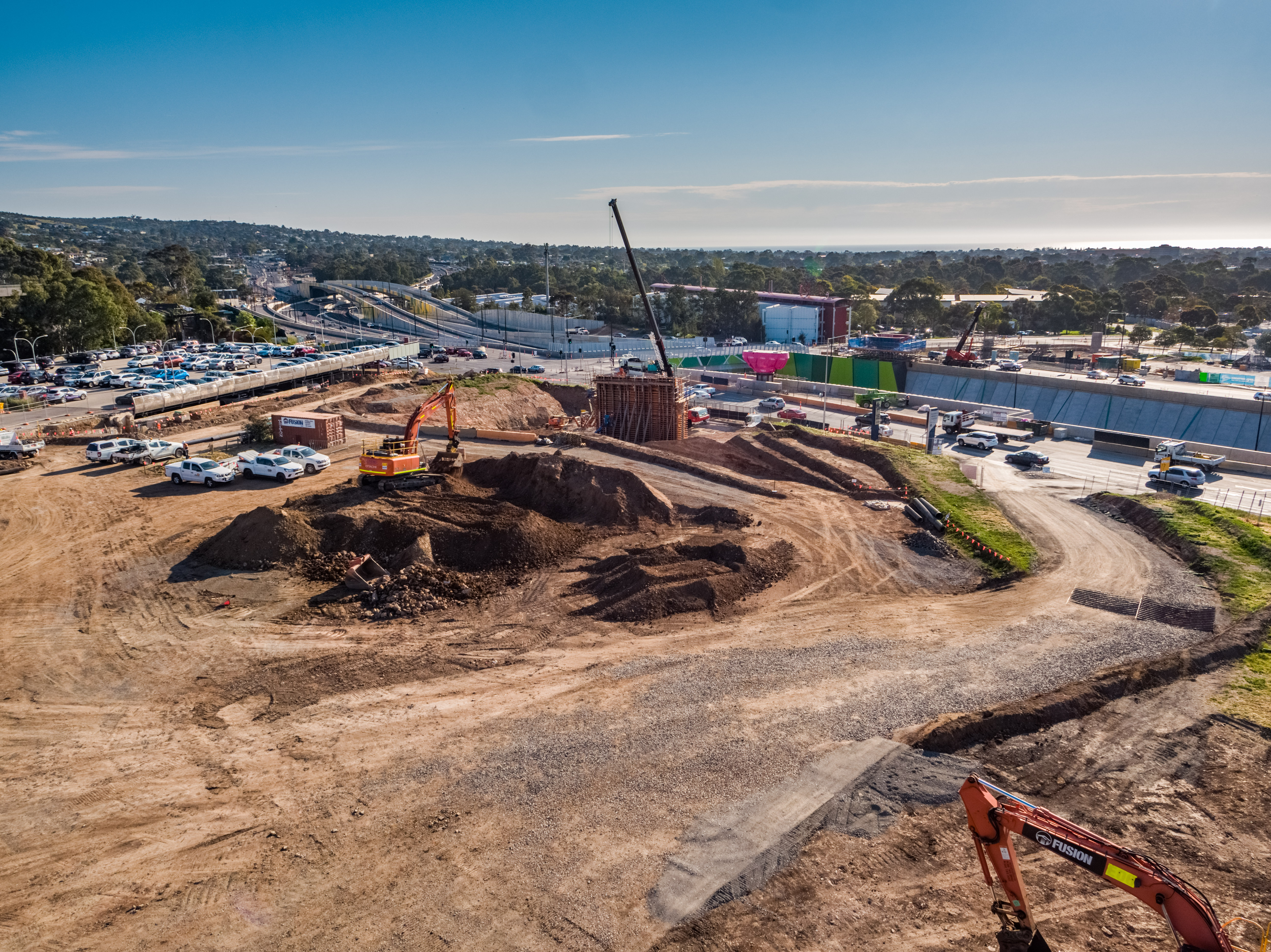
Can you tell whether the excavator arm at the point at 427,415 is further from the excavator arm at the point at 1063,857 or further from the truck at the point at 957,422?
the truck at the point at 957,422

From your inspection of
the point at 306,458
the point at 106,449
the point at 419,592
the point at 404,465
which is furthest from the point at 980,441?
the point at 106,449

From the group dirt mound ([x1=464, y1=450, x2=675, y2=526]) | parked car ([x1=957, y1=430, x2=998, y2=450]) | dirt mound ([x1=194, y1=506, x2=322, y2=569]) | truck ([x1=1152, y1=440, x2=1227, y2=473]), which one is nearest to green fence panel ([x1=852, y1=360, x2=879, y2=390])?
parked car ([x1=957, y1=430, x2=998, y2=450])

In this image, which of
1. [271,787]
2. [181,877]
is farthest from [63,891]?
[271,787]

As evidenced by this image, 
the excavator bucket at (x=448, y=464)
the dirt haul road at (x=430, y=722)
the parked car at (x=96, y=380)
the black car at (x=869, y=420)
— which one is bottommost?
the dirt haul road at (x=430, y=722)

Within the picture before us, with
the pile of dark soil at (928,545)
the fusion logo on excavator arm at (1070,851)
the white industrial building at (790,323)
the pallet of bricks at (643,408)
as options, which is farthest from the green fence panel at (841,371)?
the fusion logo on excavator arm at (1070,851)

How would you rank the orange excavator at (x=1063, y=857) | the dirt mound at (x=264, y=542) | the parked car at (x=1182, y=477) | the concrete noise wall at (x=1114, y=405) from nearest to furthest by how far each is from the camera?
the orange excavator at (x=1063, y=857), the dirt mound at (x=264, y=542), the parked car at (x=1182, y=477), the concrete noise wall at (x=1114, y=405)

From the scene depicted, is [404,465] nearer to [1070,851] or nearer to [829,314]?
[1070,851]
